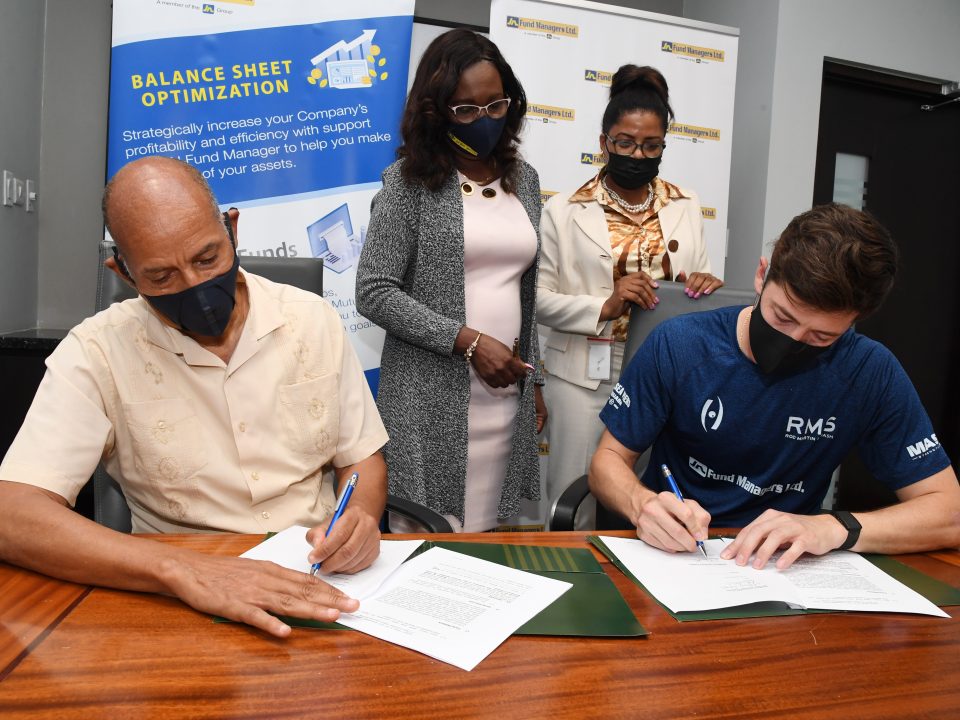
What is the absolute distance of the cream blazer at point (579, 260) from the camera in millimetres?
2203

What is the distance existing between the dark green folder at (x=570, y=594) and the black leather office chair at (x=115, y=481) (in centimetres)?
23

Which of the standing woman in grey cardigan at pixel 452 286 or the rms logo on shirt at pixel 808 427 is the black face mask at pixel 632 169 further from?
the rms logo on shirt at pixel 808 427

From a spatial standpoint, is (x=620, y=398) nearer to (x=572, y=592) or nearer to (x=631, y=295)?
(x=631, y=295)

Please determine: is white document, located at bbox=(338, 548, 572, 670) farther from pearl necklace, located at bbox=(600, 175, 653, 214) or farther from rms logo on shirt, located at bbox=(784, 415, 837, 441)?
pearl necklace, located at bbox=(600, 175, 653, 214)

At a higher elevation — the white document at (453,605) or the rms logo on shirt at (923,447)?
the rms logo on shirt at (923,447)

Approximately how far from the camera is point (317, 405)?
1356 mm

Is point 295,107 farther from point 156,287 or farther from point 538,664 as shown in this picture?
point 538,664

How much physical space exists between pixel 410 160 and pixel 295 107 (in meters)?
1.35

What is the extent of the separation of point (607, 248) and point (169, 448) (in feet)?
4.62

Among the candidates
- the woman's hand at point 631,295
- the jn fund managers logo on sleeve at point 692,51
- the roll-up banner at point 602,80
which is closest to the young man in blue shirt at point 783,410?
the woman's hand at point 631,295

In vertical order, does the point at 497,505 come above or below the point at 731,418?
below

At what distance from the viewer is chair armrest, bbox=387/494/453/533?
4.55ft

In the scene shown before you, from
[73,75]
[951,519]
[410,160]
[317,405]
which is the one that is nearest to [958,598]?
[951,519]

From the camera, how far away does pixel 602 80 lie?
3.23m
